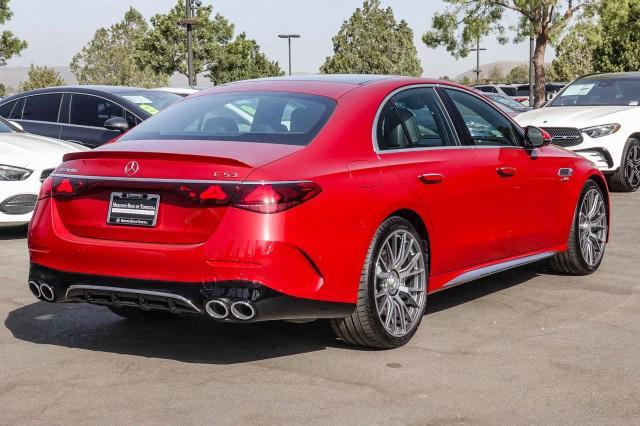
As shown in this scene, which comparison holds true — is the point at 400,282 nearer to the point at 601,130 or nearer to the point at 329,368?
the point at 329,368

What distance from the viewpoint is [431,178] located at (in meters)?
5.95

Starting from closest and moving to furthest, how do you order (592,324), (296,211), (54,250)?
(296,211) < (54,250) < (592,324)

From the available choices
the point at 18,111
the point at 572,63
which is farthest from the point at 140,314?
the point at 572,63

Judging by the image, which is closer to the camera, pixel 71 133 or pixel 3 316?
pixel 3 316

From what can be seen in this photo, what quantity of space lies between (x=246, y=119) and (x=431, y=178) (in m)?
1.10

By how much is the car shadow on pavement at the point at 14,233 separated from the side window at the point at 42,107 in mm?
3114

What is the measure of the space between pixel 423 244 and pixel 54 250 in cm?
203

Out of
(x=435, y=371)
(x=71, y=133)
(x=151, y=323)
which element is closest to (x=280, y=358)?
(x=435, y=371)

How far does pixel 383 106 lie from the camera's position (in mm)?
5891

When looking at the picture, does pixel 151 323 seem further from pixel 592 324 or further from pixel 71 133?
pixel 71 133

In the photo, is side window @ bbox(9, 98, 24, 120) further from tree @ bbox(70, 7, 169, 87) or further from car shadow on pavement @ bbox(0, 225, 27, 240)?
tree @ bbox(70, 7, 169, 87)

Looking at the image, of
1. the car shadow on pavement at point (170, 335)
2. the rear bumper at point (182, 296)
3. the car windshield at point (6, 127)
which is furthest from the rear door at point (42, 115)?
the rear bumper at point (182, 296)

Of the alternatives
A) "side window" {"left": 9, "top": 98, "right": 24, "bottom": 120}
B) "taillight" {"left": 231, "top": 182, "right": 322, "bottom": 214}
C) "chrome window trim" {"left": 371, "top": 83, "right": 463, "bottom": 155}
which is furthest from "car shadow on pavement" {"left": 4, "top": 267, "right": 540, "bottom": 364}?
"side window" {"left": 9, "top": 98, "right": 24, "bottom": 120}

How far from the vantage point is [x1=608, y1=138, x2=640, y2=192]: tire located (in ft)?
45.8
